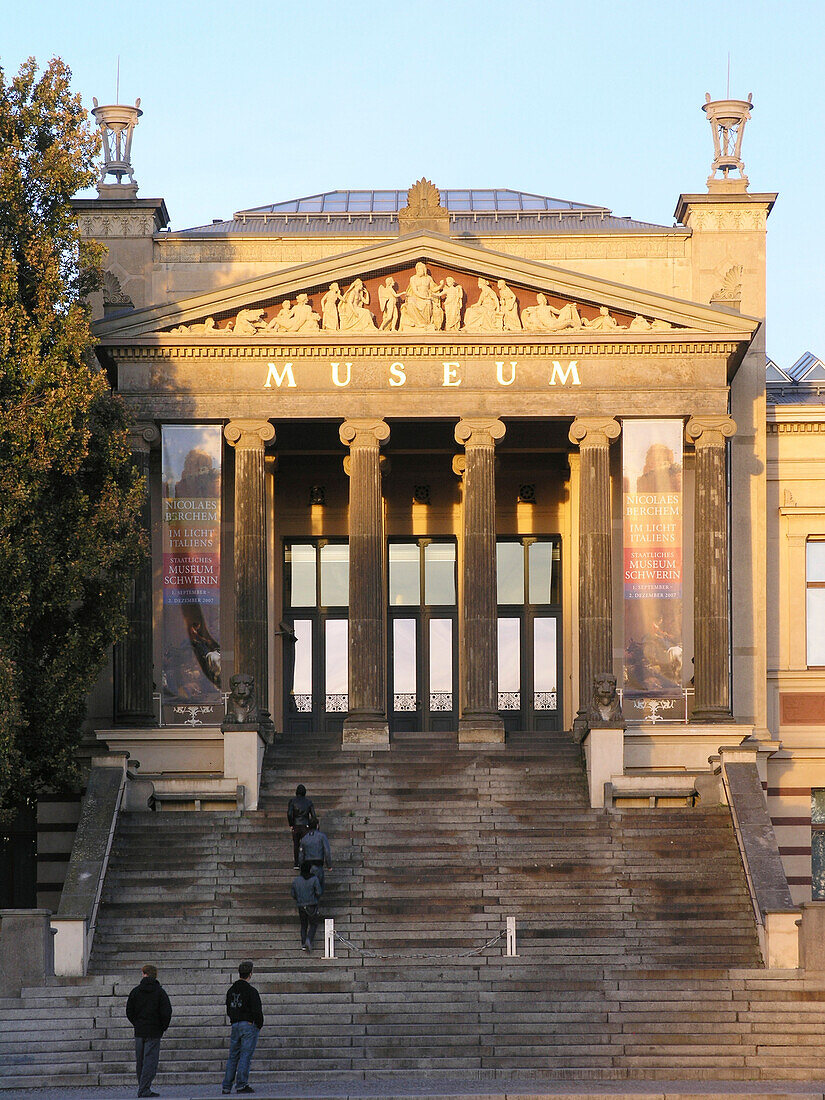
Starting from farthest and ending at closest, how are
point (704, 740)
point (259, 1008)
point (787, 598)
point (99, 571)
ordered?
1. point (787, 598)
2. point (704, 740)
3. point (99, 571)
4. point (259, 1008)

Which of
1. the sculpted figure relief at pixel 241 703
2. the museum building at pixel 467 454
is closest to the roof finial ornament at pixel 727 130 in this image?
→ the museum building at pixel 467 454

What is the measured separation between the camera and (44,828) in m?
35.9

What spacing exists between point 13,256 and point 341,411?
25.0 feet

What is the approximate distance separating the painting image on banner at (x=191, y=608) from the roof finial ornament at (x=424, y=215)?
22.1 ft

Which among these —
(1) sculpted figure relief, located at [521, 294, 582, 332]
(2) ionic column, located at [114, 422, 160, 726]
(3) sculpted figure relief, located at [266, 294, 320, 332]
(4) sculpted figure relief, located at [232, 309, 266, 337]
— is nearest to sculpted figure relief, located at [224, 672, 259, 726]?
(2) ionic column, located at [114, 422, 160, 726]

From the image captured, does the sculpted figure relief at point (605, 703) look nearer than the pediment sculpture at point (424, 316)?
Yes

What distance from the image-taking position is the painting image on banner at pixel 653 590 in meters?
35.6

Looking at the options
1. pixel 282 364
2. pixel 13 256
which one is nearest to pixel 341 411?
pixel 282 364

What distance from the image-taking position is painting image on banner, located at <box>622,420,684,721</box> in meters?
35.6

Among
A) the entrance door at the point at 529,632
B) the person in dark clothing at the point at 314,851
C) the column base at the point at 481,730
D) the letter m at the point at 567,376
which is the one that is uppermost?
the letter m at the point at 567,376

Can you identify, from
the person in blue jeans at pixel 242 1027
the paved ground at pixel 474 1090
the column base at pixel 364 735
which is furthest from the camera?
the column base at pixel 364 735

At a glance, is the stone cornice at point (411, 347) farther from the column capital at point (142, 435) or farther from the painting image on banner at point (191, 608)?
the painting image on banner at point (191, 608)

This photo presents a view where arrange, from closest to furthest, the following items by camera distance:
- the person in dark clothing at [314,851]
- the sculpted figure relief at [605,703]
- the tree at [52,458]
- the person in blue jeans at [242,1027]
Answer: the person in blue jeans at [242,1027]
the person in dark clothing at [314,851]
the tree at [52,458]
the sculpted figure relief at [605,703]

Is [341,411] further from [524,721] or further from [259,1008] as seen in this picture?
[259,1008]
